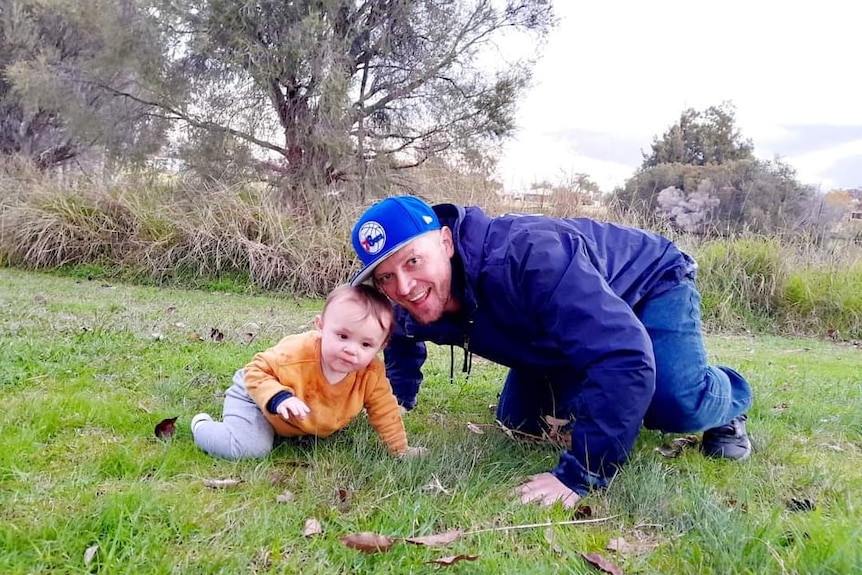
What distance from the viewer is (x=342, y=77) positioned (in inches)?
426

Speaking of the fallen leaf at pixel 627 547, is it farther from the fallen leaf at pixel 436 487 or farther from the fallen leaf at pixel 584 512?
the fallen leaf at pixel 436 487

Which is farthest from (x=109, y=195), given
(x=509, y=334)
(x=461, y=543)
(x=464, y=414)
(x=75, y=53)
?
(x=461, y=543)

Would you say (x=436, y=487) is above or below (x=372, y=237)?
below

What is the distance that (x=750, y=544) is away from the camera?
180cm

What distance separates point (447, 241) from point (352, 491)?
0.97m

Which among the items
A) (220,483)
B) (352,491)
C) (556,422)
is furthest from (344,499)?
(556,422)

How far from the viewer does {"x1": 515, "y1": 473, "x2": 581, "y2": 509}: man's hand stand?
7.08 ft

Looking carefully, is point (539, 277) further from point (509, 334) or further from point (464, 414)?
point (464, 414)

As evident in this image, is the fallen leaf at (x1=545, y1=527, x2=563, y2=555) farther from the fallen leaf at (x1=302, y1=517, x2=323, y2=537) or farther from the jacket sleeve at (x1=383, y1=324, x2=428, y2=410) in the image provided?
the jacket sleeve at (x1=383, y1=324, x2=428, y2=410)

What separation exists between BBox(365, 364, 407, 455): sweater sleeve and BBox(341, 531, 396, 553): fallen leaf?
883 millimetres

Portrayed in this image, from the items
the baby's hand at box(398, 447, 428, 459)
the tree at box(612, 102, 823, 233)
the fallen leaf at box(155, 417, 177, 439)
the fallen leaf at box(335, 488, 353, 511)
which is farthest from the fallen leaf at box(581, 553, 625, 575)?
the tree at box(612, 102, 823, 233)

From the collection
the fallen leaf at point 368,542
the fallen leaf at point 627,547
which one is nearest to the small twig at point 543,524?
the fallen leaf at point 627,547

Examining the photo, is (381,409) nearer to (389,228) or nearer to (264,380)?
(264,380)

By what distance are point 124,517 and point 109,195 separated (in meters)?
9.57
